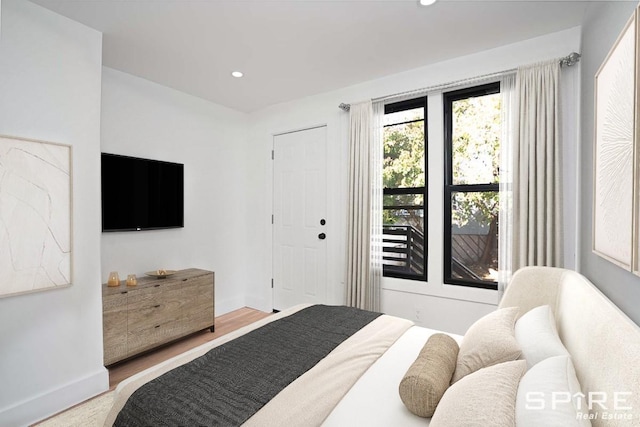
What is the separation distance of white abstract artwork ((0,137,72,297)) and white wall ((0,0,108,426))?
6 cm

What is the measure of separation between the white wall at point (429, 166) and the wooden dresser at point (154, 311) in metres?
1.00

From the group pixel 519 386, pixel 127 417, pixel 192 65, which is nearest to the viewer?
pixel 519 386

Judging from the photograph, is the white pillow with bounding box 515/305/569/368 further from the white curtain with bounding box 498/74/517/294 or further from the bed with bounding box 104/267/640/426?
the white curtain with bounding box 498/74/517/294

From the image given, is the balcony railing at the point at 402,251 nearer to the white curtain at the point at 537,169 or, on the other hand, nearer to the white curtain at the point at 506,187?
the white curtain at the point at 506,187

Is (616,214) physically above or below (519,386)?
above

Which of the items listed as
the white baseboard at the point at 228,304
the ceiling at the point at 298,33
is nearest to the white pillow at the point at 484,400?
the ceiling at the point at 298,33

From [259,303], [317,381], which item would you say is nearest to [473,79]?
[317,381]

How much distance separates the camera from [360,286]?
314 cm

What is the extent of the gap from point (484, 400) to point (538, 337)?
1.76 ft

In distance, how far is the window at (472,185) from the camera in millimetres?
2688

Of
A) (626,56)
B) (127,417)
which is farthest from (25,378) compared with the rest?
(626,56)

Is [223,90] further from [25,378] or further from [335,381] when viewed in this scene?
[335,381]

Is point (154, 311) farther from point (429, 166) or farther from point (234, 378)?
point (429, 166)

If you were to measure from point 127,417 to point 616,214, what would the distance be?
2075 mm
